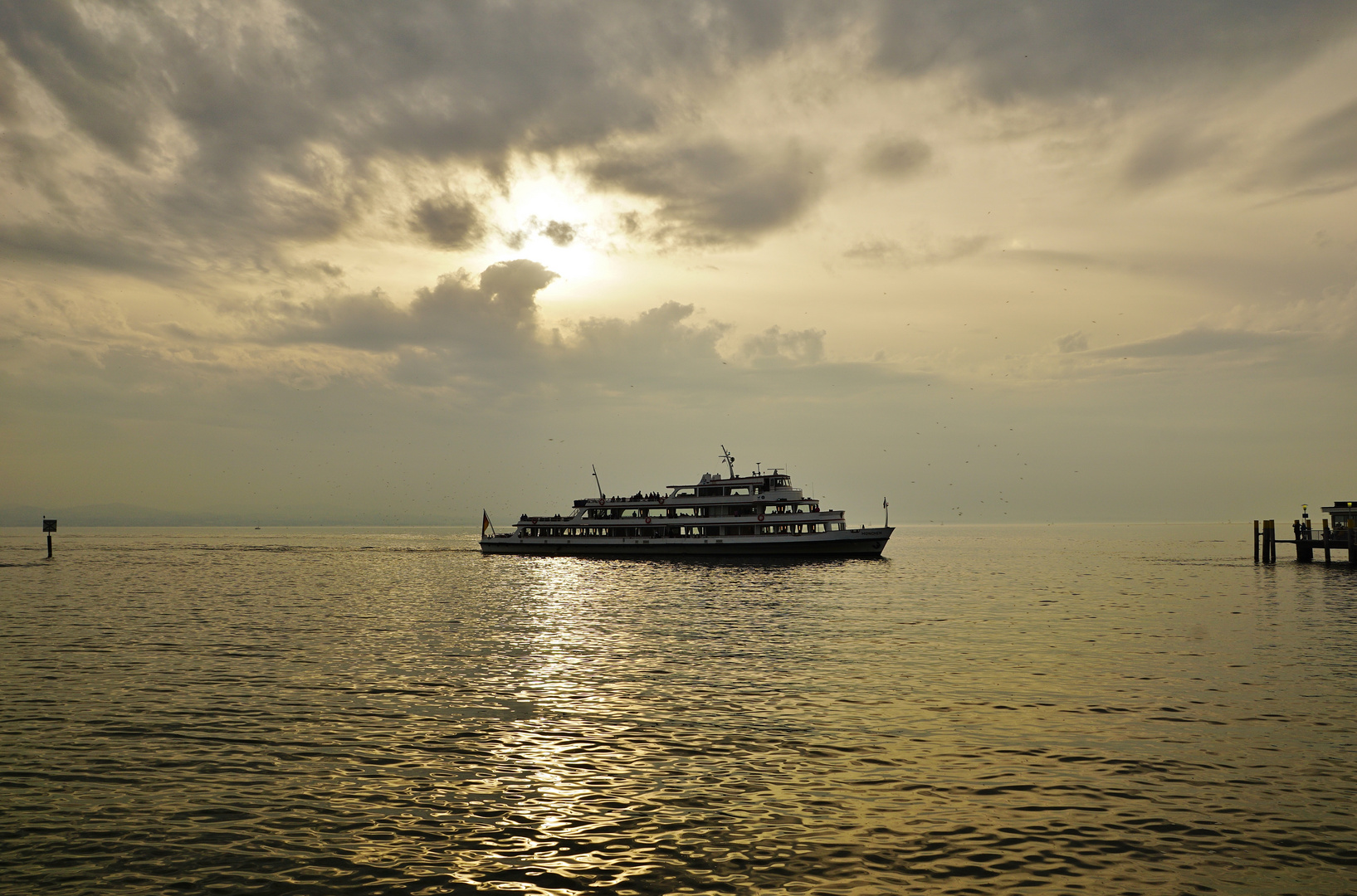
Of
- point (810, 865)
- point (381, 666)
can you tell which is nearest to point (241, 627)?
point (381, 666)

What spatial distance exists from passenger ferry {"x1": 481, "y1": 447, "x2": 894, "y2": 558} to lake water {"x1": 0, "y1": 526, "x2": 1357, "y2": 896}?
46.4 m

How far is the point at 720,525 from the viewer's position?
88.6m

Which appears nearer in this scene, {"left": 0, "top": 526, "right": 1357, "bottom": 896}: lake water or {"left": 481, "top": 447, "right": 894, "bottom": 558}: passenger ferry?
{"left": 0, "top": 526, "right": 1357, "bottom": 896}: lake water

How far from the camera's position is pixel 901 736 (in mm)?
17938

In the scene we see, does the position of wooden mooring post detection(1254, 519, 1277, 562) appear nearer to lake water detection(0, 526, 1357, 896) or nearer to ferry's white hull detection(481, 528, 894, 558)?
ferry's white hull detection(481, 528, 894, 558)

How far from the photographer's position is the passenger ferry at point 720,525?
85875mm

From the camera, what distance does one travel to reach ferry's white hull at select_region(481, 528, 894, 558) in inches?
3371

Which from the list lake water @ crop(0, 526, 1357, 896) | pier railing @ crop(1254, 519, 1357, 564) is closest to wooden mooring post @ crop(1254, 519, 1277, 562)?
pier railing @ crop(1254, 519, 1357, 564)

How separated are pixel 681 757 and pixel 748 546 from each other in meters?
70.7

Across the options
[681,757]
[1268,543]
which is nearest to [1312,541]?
[1268,543]

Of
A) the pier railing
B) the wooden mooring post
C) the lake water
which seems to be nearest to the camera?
the lake water

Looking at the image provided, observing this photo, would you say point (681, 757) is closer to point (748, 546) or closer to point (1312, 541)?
point (748, 546)

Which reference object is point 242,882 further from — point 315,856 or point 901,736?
point 901,736

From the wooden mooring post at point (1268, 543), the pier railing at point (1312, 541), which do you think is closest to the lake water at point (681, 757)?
the pier railing at point (1312, 541)
